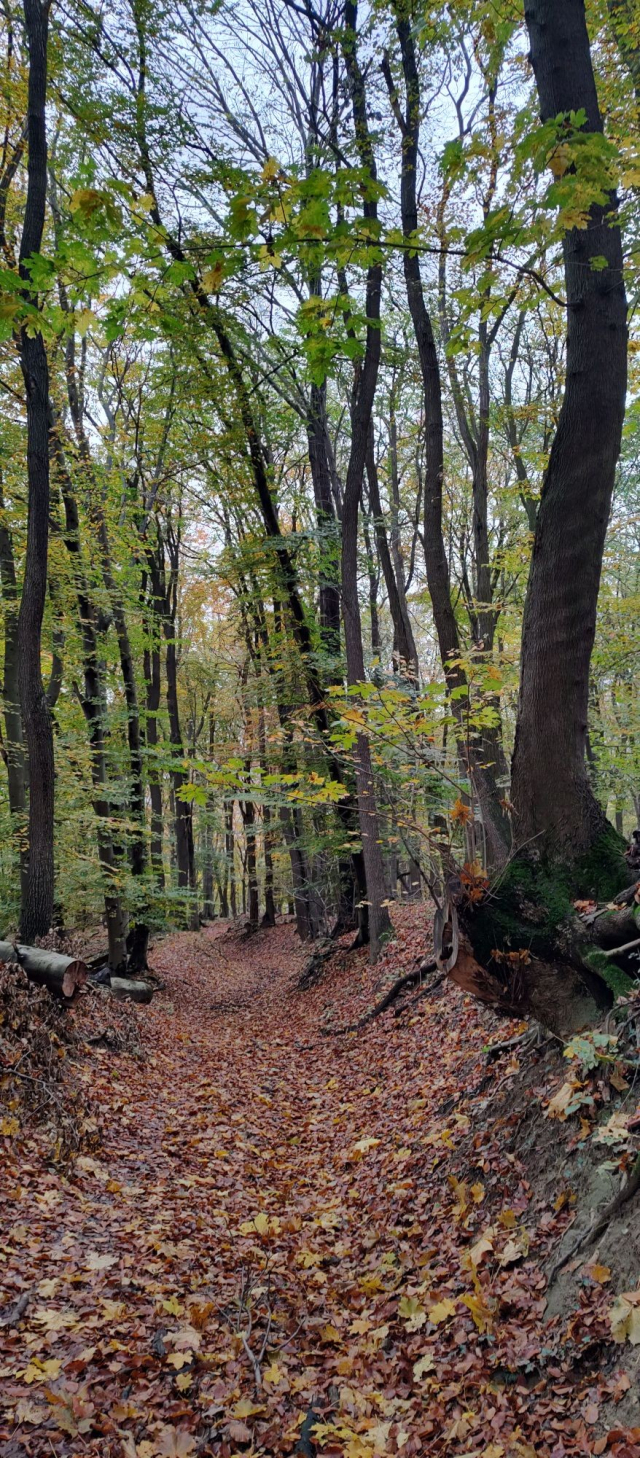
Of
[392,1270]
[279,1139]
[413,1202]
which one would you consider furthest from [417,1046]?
[392,1270]

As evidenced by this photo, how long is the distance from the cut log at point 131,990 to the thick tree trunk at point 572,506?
9294mm

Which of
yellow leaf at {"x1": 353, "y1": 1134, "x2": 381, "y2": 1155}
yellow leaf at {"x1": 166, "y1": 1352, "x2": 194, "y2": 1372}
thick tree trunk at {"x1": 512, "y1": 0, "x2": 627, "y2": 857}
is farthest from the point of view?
yellow leaf at {"x1": 353, "y1": 1134, "x2": 381, "y2": 1155}

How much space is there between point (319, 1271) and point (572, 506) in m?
5.19

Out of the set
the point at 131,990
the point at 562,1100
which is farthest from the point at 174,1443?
the point at 131,990

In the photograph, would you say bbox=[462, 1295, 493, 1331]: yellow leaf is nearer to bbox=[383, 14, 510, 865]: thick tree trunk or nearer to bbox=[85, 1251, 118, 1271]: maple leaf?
bbox=[85, 1251, 118, 1271]: maple leaf

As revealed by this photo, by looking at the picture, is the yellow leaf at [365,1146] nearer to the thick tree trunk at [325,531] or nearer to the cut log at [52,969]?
the cut log at [52,969]

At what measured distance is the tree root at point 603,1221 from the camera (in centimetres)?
319

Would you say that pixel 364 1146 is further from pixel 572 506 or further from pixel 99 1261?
pixel 572 506

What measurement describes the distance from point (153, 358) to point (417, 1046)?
14.3 m

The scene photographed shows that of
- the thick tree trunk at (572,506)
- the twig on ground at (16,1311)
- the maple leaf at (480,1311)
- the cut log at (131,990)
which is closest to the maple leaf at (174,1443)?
the twig on ground at (16,1311)

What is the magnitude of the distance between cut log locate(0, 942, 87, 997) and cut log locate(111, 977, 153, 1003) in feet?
15.0

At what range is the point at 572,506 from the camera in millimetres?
4414

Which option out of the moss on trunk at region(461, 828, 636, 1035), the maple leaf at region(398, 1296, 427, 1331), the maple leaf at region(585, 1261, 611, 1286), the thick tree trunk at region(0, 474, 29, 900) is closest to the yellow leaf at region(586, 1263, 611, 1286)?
the maple leaf at region(585, 1261, 611, 1286)

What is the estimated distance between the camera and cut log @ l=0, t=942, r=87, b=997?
23.7ft
